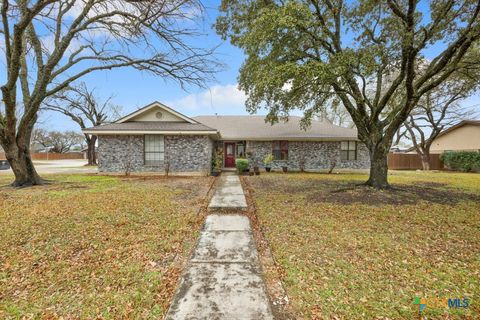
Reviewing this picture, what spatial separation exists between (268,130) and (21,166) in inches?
553

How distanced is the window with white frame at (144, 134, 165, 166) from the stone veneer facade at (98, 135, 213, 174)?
225 millimetres

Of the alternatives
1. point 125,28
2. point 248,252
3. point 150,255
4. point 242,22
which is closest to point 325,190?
point 248,252

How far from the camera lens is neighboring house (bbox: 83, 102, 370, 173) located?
1345 cm

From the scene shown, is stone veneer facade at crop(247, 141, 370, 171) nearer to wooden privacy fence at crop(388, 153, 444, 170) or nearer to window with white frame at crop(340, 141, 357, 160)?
window with white frame at crop(340, 141, 357, 160)

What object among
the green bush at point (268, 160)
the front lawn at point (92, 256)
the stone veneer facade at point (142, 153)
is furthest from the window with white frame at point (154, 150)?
the front lawn at point (92, 256)

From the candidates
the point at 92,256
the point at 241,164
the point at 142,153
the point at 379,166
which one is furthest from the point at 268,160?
the point at 92,256

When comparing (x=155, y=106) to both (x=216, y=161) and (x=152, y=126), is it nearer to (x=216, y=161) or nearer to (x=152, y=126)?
(x=152, y=126)

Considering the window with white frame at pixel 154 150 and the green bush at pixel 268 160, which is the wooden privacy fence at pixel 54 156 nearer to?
the window with white frame at pixel 154 150

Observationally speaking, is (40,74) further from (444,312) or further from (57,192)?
(444,312)

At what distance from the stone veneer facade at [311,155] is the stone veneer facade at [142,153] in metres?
4.11

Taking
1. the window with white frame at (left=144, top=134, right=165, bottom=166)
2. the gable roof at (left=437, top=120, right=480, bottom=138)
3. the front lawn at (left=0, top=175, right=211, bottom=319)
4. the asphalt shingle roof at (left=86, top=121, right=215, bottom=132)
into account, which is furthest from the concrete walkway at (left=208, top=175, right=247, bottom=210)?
the gable roof at (left=437, top=120, right=480, bottom=138)

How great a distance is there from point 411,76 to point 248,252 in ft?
25.6

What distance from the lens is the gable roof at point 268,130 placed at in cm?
1567

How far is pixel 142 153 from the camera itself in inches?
535
